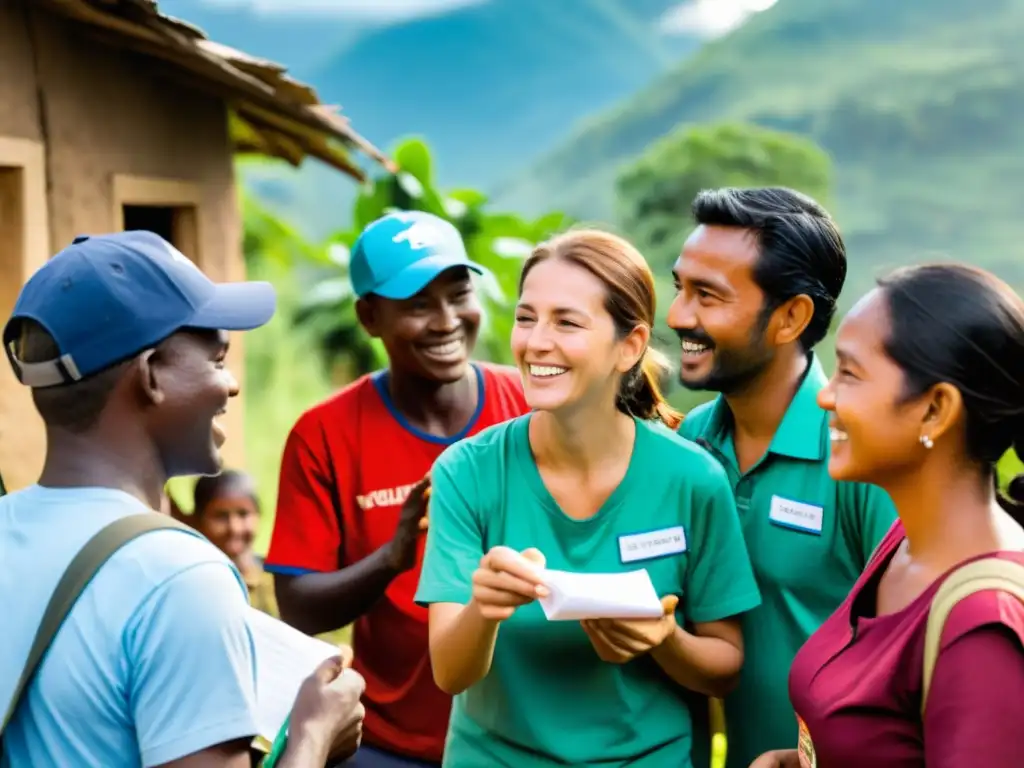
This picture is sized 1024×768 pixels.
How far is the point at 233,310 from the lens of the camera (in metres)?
2.26

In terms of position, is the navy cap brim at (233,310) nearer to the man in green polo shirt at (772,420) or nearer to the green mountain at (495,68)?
the man in green polo shirt at (772,420)

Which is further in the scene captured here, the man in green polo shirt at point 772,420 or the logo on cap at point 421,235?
the logo on cap at point 421,235

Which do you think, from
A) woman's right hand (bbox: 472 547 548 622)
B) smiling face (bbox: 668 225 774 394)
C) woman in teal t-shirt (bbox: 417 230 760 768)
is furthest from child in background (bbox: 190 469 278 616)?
woman's right hand (bbox: 472 547 548 622)

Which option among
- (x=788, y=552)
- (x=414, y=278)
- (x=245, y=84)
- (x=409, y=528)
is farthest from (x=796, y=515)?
(x=245, y=84)

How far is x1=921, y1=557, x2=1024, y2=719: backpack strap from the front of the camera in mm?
2072

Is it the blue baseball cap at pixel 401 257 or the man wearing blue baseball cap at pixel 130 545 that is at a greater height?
the blue baseball cap at pixel 401 257

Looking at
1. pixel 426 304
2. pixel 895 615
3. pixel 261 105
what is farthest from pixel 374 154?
pixel 895 615

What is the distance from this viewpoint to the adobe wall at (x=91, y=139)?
534 centimetres

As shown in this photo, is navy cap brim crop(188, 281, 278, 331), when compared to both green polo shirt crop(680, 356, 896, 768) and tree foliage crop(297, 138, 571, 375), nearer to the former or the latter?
green polo shirt crop(680, 356, 896, 768)

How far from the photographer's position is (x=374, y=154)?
24.2 feet

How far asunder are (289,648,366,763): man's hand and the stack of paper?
0.06 feet

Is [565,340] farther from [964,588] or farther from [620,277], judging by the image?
[964,588]

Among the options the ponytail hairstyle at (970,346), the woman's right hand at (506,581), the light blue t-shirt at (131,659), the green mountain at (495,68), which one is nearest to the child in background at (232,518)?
the woman's right hand at (506,581)

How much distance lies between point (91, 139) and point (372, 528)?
3229 mm
